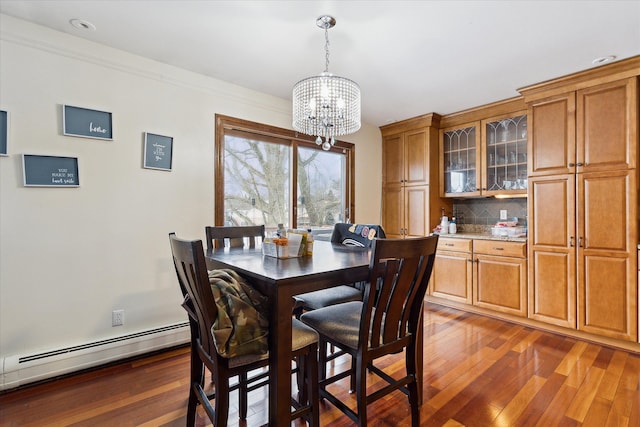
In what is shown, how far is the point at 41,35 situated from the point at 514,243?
13.9 ft

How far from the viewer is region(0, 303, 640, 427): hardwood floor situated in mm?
1710

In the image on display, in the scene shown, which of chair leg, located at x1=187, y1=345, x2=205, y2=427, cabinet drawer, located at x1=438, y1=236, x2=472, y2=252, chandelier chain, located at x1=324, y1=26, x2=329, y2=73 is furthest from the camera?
cabinet drawer, located at x1=438, y1=236, x2=472, y2=252

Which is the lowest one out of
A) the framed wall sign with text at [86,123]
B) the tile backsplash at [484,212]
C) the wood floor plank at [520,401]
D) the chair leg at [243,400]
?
the wood floor plank at [520,401]

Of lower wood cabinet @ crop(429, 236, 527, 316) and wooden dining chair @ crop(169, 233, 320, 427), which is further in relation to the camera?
lower wood cabinet @ crop(429, 236, 527, 316)

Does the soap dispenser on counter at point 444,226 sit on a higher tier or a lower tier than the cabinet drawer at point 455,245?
higher

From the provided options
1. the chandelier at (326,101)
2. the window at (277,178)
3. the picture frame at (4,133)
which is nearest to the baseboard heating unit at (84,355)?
the window at (277,178)

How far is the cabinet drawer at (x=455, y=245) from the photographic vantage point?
3529 millimetres

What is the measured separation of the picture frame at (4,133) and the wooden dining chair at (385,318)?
2.17 meters

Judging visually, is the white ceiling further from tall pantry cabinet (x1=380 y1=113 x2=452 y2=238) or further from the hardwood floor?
the hardwood floor

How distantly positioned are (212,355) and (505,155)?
3.55 m

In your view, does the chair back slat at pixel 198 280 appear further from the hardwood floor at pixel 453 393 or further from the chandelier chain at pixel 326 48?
the chandelier chain at pixel 326 48

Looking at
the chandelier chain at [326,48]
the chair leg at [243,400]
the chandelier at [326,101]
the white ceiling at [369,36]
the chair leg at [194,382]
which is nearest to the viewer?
the chair leg at [194,382]

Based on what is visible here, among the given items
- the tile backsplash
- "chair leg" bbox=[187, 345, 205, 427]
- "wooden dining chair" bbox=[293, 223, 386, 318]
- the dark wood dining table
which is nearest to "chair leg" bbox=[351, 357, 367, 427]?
the dark wood dining table

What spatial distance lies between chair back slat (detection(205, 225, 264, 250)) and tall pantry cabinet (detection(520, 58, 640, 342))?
2666 mm
